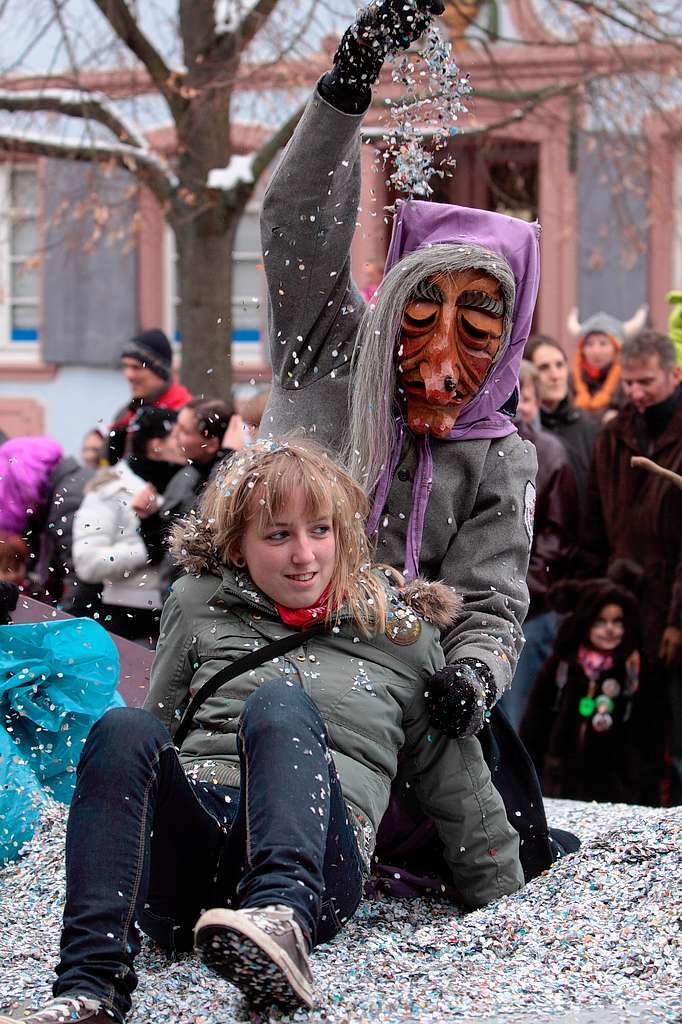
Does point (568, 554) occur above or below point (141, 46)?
below

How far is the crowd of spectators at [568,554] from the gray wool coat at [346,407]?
1.66 meters

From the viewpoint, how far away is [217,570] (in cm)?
291

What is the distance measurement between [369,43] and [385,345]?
0.61 m

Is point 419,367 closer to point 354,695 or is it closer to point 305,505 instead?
point 305,505

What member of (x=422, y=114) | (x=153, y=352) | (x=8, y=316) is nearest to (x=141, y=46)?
(x=153, y=352)

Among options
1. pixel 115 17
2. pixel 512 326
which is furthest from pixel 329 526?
pixel 115 17

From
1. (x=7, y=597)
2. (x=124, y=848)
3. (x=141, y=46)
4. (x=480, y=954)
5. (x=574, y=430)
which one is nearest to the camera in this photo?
(x=124, y=848)

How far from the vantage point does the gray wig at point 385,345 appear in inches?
123

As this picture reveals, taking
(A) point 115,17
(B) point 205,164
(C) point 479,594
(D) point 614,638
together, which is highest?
(A) point 115,17

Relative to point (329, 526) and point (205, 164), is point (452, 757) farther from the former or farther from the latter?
point (205, 164)

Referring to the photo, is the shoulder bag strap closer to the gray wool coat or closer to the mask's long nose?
the gray wool coat

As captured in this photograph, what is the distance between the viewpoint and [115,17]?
7.97 m

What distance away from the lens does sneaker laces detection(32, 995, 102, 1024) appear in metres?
2.15

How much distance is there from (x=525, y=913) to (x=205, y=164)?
618 centimetres
